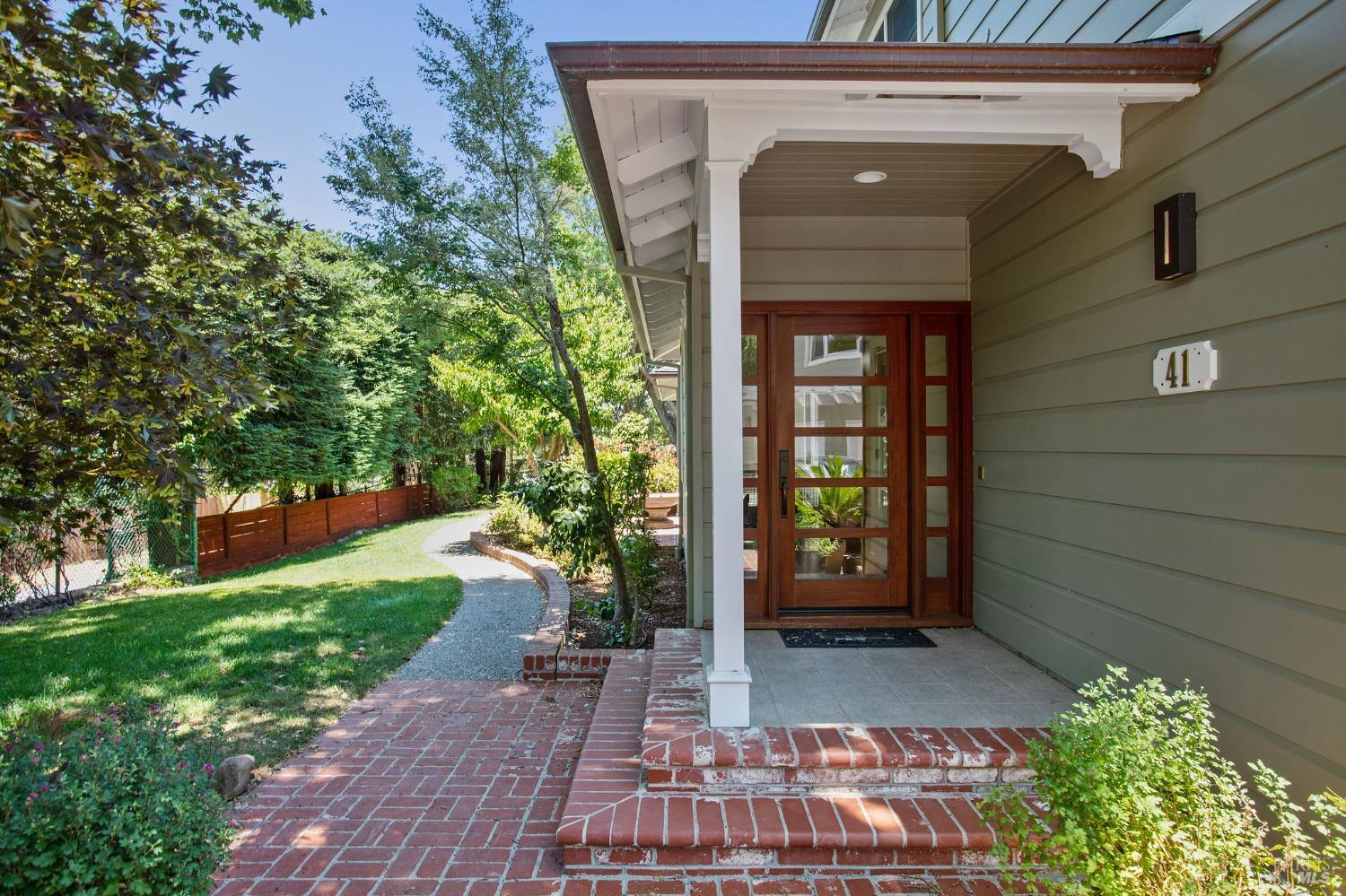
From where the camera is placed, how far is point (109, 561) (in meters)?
8.15

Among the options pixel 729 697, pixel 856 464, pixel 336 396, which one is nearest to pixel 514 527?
pixel 336 396

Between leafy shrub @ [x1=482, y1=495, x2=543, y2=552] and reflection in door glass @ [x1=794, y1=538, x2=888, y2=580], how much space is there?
19.3ft

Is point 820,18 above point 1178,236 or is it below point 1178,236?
above

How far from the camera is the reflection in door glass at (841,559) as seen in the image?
4.42 meters

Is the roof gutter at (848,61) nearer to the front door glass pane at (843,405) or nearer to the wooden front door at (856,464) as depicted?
the wooden front door at (856,464)

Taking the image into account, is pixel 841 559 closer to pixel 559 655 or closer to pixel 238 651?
pixel 559 655

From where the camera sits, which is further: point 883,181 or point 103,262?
point 883,181

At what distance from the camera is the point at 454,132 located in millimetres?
5617

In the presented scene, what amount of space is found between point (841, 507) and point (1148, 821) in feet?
9.20

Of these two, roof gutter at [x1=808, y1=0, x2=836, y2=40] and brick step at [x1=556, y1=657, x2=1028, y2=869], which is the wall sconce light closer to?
brick step at [x1=556, y1=657, x2=1028, y2=869]

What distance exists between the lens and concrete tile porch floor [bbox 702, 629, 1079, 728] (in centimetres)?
297

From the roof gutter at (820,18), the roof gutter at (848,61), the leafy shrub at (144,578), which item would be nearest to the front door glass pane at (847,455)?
the roof gutter at (848,61)

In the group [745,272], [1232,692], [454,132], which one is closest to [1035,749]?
[1232,692]

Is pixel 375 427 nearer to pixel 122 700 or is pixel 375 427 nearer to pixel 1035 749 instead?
pixel 122 700
